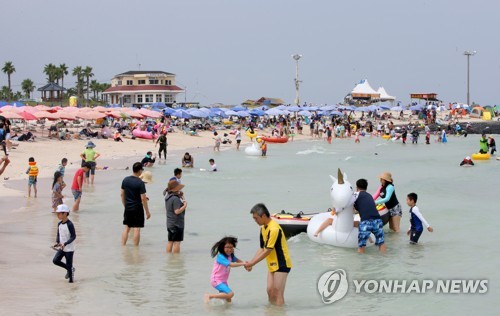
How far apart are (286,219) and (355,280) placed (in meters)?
3.03

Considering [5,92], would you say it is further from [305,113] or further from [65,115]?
[65,115]

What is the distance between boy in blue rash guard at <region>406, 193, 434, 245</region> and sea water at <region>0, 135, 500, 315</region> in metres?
0.23

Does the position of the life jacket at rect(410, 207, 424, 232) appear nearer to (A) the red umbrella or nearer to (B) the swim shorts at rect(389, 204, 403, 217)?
(B) the swim shorts at rect(389, 204, 403, 217)

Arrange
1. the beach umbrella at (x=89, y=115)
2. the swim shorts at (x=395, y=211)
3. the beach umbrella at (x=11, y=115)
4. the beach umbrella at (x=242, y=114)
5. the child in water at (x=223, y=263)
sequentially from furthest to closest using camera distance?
1. the beach umbrella at (x=242, y=114)
2. the beach umbrella at (x=89, y=115)
3. the beach umbrella at (x=11, y=115)
4. the swim shorts at (x=395, y=211)
5. the child in water at (x=223, y=263)

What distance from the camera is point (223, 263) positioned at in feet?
26.4

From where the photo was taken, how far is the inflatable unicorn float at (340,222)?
424 inches

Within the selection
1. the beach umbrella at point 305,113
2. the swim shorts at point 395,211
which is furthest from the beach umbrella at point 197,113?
the swim shorts at point 395,211

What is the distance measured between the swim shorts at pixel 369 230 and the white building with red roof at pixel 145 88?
277 feet

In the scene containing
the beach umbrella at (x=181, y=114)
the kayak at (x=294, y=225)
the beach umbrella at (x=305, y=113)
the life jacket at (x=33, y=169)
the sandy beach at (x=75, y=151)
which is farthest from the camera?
the beach umbrella at (x=305, y=113)

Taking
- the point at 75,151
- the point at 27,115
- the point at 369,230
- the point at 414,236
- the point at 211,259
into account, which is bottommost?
the point at 211,259

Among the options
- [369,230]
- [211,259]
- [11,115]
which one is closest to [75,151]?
[11,115]

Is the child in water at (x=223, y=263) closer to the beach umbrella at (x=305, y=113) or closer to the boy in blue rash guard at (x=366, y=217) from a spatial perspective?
the boy in blue rash guard at (x=366, y=217)

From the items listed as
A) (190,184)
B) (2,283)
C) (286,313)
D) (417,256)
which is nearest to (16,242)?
(2,283)

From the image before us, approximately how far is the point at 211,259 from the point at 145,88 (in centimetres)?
8528
